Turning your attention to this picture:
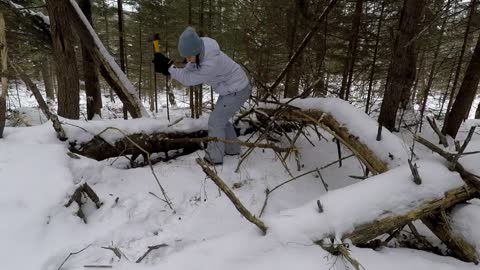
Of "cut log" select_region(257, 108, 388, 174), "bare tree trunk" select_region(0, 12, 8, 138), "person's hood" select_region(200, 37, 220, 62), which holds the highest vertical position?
"person's hood" select_region(200, 37, 220, 62)

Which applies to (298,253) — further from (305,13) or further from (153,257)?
(305,13)

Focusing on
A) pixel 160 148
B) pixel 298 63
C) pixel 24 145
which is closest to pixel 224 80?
pixel 160 148

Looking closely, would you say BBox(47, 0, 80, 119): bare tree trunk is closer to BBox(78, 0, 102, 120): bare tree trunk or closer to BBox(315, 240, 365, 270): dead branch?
BBox(78, 0, 102, 120): bare tree trunk

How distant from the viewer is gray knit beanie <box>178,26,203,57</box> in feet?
11.8

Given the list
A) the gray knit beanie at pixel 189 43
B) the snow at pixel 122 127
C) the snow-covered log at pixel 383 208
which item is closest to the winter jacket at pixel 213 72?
the gray knit beanie at pixel 189 43

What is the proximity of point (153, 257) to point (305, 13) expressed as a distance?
8.40 meters

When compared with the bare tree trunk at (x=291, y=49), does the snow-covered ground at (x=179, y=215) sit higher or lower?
lower

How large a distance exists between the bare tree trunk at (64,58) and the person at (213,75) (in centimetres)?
235

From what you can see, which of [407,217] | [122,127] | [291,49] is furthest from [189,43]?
[291,49]

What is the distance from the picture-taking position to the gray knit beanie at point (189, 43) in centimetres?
361

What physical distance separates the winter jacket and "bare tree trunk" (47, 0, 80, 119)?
2528mm

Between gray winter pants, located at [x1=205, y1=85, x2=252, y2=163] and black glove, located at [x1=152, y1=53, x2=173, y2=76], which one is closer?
black glove, located at [x1=152, y1=53, x2=173, y2=76]

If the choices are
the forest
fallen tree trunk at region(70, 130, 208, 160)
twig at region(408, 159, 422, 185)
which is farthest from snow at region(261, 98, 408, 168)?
fallen tree trunk at region(70, 130, 208, 160)

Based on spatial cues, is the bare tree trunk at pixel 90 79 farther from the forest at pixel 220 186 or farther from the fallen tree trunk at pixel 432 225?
the fallen tree trunk at pixel 432 225
